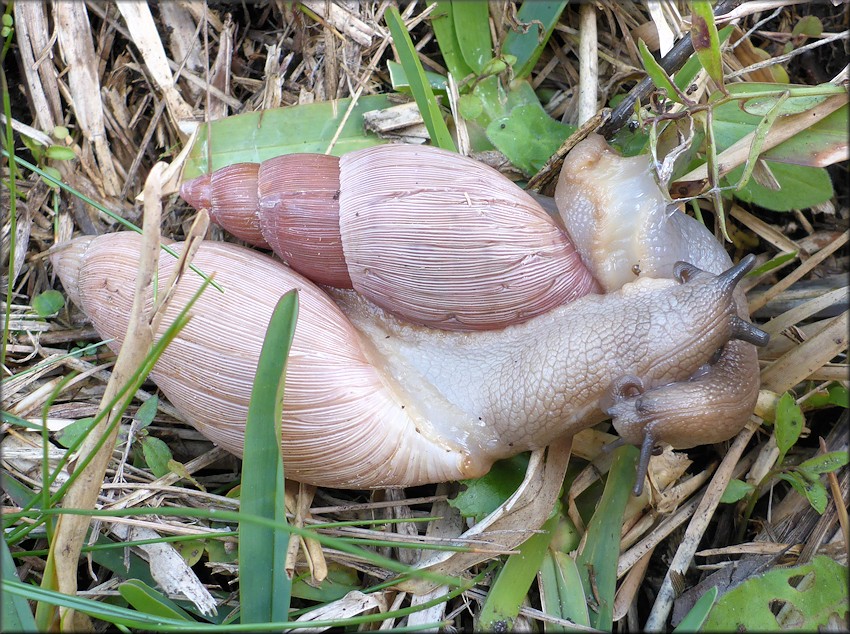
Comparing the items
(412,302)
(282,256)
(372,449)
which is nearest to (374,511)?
(372,449)

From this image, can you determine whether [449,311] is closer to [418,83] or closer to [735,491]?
[418,83]

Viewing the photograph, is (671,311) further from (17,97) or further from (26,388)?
(17,97)

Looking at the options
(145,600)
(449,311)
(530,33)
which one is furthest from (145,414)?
(530,33)

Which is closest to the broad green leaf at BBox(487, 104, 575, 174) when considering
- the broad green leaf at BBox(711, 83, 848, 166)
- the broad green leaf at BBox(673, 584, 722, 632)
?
the broad green leaf at BBox(711, 83, 848, 166)

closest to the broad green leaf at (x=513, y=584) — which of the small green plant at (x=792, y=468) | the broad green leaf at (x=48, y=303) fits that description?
the small green plant at (x=792, y=468)

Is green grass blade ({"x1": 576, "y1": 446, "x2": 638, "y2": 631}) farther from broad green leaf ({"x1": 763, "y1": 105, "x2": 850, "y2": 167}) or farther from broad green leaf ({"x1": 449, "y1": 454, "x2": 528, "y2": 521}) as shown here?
broad green leaf ({"x1": 763, "y1": 105, "x2": 850, "y2": 167})

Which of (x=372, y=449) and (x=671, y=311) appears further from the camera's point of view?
(x=372, y=449)
